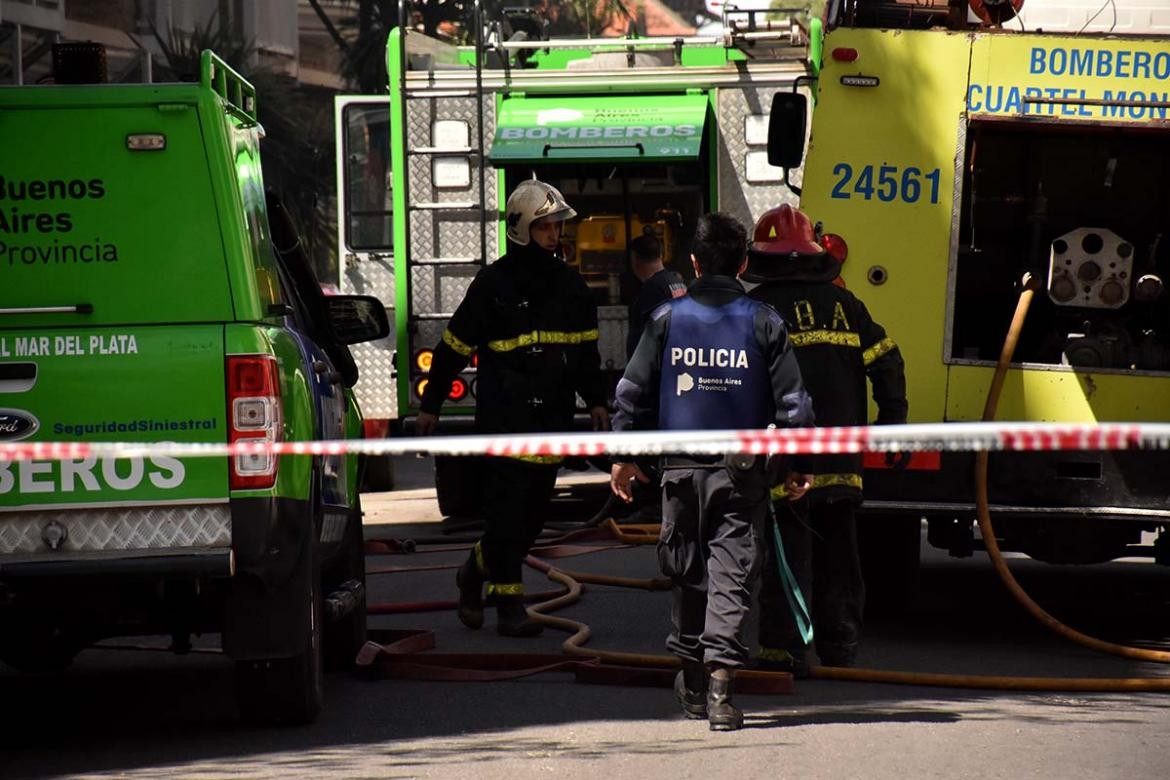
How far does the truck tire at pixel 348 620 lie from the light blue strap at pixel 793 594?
1.73m

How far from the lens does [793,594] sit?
304 inches

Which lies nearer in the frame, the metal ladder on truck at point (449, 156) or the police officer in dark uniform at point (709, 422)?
the police officer in dark uniform at point (709, 422)

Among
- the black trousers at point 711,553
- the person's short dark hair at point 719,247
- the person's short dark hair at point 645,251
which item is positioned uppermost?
the person's short dark hair at point 719,247

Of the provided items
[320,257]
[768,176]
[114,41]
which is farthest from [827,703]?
[114,41]

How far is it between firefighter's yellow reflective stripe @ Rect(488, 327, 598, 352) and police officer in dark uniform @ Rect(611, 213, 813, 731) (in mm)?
1894

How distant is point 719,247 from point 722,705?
166 cm

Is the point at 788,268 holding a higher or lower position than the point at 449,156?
lower

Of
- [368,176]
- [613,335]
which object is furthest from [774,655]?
[368,176]

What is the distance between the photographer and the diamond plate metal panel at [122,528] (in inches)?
251

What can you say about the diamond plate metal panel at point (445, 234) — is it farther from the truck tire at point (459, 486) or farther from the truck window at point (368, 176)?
the truck tire at point (459, 486)

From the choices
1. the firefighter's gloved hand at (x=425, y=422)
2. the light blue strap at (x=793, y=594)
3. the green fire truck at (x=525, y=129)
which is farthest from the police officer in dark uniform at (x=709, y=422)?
the green fire truck at (x=525, y=129)

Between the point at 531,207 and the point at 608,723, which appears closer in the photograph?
the point at 608,723

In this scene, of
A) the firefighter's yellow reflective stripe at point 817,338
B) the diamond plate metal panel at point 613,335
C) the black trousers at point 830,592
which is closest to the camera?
the black trousers at point 830,592

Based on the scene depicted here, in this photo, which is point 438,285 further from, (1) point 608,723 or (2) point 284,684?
(2) point 284,684
